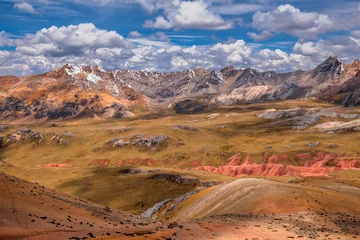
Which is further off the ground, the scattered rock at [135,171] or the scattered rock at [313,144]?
the scattered rock at [313,144]

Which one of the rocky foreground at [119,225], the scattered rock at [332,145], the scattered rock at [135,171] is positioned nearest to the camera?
the rocky foreground at [119,225]

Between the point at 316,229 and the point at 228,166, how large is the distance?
12394cm

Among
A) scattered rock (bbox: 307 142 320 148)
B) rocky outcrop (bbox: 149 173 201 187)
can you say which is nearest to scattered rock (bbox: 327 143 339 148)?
scattered rock (bbox: 307 142 320 148)

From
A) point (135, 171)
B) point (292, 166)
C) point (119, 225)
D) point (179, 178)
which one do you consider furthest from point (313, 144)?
point (119, 225)

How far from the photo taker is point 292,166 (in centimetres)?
14950

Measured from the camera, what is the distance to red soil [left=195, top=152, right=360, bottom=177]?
144000mm

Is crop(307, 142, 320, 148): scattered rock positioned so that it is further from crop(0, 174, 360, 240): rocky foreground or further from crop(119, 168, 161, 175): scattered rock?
crop(0, 174, 360, 240): rocky foreground

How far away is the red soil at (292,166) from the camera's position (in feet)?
472

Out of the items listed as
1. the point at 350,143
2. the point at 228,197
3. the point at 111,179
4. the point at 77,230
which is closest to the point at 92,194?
the point at 111,179

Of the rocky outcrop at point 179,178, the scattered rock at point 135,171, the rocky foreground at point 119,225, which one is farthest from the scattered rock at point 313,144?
the rocky foreground at point 119,225

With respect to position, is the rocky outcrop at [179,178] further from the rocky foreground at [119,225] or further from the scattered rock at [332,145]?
the scattered rock at [332,145]

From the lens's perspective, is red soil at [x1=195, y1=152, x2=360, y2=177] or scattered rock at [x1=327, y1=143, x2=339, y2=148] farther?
scattered rock at [x1=327, y1=143, x2=339, y2=148]

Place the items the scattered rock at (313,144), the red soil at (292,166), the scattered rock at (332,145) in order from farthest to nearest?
the scattered rock at (313,144) < the scattered rock at (332,145) < the red soil at (292,166)

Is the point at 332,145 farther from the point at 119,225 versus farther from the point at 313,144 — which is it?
the point at 119,225
